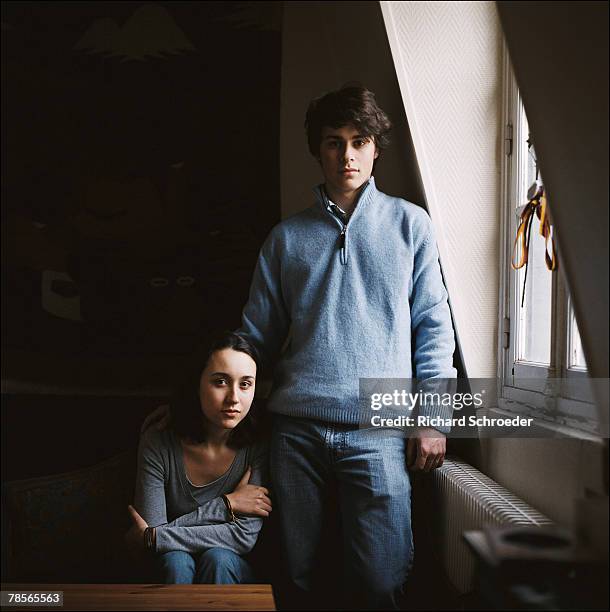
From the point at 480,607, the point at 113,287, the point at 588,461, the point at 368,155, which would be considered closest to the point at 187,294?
the point at 113,287

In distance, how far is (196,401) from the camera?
5.93ft

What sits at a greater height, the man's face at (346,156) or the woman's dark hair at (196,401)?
the man's face at (346,156)

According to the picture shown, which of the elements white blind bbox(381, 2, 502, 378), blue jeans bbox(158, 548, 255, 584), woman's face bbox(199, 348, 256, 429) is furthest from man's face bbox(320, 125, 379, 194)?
blue jeans bbox(158, 548, 255, 584)

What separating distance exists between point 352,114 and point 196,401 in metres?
0.80

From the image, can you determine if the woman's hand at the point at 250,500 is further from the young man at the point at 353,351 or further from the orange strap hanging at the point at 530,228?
the orange strap hanging at the point at 530,228

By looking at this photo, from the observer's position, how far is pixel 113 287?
251 cm

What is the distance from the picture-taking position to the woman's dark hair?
1785 millimetres

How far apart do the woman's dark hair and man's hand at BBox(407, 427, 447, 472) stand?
0.42m

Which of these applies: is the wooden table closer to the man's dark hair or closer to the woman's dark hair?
the woman's dark hair

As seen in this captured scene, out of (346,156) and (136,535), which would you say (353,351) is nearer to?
(346,156)

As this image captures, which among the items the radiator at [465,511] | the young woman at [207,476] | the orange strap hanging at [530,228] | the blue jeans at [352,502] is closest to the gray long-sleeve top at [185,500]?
the young woman at [207,476]

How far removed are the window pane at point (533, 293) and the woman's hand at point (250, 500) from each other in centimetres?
76

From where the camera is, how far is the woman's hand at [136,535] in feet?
5.53

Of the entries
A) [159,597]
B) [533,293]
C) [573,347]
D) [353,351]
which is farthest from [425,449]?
[159,597]
